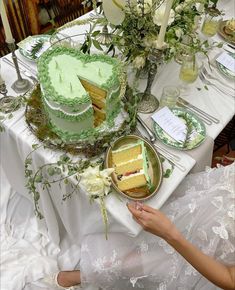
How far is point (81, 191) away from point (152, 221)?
0.27 meters

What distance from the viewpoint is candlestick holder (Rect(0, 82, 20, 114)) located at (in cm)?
132

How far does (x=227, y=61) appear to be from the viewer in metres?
1.61

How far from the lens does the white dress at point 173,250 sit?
1.19 m

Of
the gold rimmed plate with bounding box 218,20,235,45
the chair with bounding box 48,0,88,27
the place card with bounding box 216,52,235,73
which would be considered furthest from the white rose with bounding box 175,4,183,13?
the chair with bounding box 48,0,88,27

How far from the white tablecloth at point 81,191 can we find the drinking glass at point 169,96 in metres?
0.06

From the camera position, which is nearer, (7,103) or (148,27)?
(148,27)

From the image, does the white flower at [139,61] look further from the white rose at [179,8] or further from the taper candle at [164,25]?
the white rose at [179,8]

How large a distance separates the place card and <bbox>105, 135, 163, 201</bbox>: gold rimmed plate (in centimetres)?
64

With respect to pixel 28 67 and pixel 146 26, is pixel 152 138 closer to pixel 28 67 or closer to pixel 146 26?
pixel 146 26

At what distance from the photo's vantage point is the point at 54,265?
1.66 m

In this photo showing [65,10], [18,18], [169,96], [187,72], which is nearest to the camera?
[169,96]

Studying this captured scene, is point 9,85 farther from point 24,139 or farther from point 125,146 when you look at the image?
point 125,146

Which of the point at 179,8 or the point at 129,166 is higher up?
the point at 179,8

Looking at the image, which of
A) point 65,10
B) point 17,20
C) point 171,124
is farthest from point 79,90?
point 65,10
